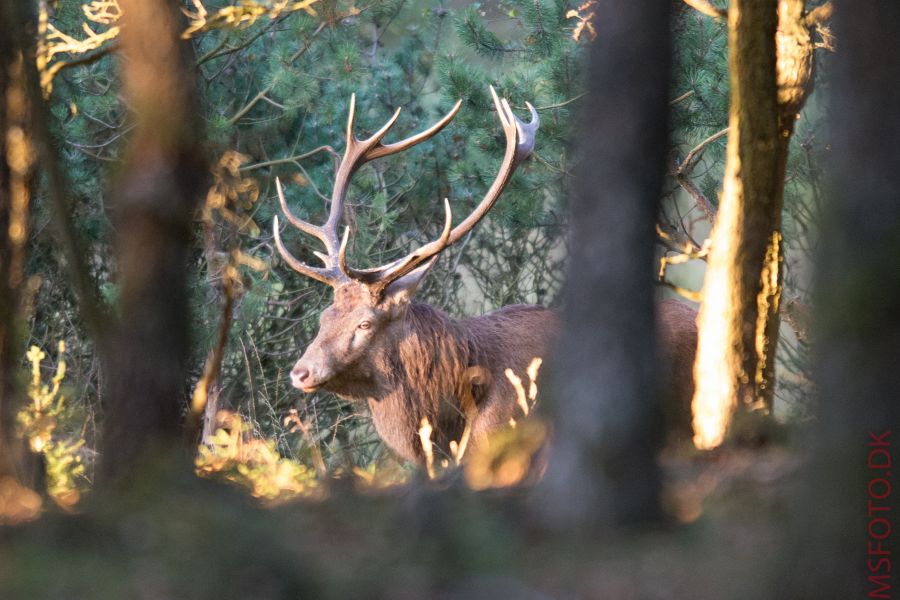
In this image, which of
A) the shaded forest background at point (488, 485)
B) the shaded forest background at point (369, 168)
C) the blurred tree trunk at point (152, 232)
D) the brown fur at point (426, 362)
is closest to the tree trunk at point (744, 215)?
the shaded forest background at point (488, 485)

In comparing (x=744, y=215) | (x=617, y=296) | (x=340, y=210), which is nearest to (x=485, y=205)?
(x=340, y=210)

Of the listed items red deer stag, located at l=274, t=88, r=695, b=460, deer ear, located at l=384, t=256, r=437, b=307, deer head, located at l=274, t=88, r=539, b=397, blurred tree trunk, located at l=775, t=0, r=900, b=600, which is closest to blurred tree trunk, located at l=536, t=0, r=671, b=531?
blurred tree trunk, located at l=775, t=0, r=900, b=600

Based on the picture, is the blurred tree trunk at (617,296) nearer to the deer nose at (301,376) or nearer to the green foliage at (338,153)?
the deer nose at (301,376)

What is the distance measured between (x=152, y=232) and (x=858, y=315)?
2.45 m

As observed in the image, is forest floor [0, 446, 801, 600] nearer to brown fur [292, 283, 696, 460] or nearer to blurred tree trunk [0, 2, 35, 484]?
blurred tree trunk [0, 2, 35, 484]

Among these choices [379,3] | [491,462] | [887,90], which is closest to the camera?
[887,90]

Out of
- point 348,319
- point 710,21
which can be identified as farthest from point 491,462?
point 710,21

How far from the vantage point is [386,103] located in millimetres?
12703

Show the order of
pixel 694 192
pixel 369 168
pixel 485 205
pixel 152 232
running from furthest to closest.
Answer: pixel 369 168, pixel 694 192, pixel 485 205, pixel 152 232

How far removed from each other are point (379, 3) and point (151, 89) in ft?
25.3

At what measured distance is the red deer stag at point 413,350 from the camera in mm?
7855

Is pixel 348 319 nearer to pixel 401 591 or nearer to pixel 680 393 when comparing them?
pixel 680 393

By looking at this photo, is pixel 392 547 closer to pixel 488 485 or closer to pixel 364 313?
pixel 488 485

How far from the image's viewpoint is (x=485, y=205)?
8.22 metres
